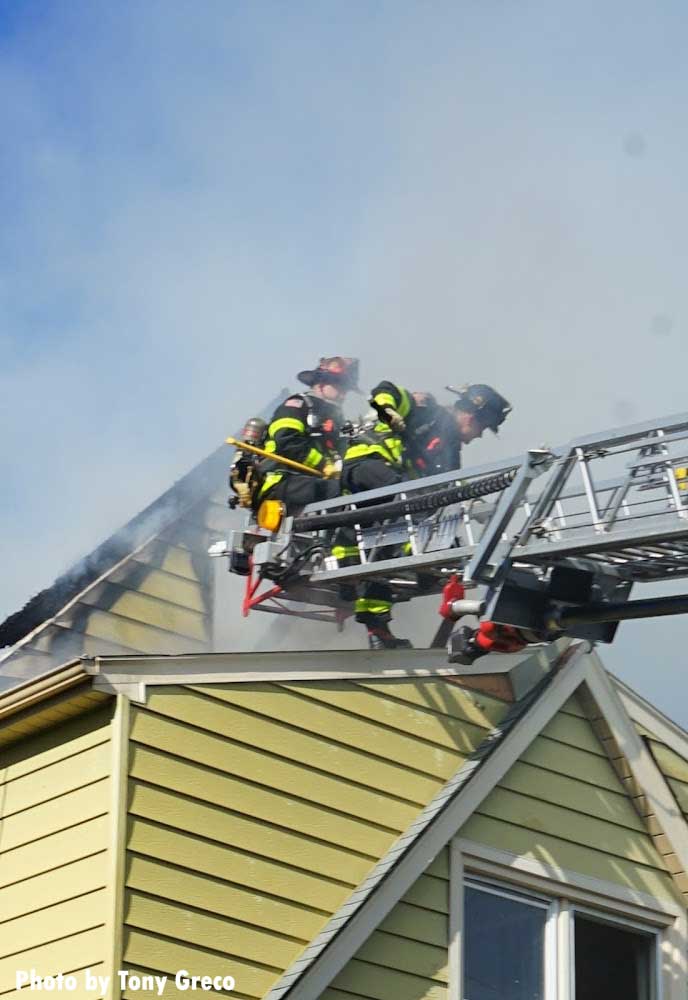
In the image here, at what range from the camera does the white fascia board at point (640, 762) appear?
28.6ft

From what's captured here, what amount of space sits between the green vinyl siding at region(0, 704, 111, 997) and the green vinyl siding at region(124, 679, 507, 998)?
0.17 metres

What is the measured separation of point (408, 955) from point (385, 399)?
3.63 metres

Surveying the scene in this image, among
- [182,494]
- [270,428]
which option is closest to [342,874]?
[270,428]

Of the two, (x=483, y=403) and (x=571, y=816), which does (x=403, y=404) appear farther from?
(x=571, y=816)

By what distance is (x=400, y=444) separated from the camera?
1020 cm

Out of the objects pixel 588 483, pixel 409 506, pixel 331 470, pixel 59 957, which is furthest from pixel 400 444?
pixel 59 957

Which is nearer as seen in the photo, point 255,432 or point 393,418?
point 393,418

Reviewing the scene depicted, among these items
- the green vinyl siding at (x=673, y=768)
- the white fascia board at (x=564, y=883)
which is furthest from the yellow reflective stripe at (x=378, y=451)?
the white fascia board at (x=564, y=883)

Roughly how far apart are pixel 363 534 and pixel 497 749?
1692 mm

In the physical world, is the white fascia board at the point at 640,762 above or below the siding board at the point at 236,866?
above

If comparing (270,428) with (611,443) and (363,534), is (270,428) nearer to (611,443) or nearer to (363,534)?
(363,534)

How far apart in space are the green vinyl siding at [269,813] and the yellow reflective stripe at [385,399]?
218 centimetres

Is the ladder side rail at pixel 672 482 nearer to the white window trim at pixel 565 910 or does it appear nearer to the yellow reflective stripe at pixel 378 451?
the white window trim at pixel 565 910

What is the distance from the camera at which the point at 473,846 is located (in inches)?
320
